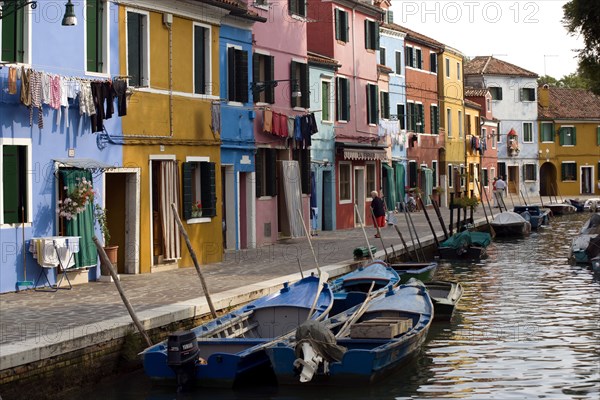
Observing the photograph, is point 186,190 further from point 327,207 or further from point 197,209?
point 327,207

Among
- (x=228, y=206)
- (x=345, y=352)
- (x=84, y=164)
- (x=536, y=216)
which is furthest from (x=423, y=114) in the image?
(x=345, y=352)

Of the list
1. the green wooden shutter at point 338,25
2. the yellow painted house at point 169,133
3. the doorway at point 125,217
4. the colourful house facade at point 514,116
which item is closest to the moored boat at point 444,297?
the yellow painted house at point 169,133

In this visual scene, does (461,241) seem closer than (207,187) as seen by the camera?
No

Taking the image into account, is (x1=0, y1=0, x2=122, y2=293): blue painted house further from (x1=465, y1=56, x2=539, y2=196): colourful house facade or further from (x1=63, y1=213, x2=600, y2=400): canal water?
(x1=465, y1=56, x2=539, y2=196): colourful house facade

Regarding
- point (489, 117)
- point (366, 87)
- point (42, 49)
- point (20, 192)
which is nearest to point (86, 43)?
point (42, 49)

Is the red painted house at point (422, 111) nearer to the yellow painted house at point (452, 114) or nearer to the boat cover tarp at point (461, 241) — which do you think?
the yellow painted house at point (452, 114)

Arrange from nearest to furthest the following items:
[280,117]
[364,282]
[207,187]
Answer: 1. [364,282]
2. [207,187]
3. [280,117]

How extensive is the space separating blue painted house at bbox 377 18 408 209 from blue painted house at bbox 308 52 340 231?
807 cm

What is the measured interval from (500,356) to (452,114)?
43783 millimetres

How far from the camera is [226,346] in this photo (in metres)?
14.2

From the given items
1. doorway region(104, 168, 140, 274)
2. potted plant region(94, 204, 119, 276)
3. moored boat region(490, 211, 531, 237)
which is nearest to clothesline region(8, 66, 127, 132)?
potted plant region(94, 204, 119, 276)

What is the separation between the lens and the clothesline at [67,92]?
18.1 m

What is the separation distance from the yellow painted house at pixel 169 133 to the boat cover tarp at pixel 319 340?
8855mm

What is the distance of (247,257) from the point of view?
26.0m
